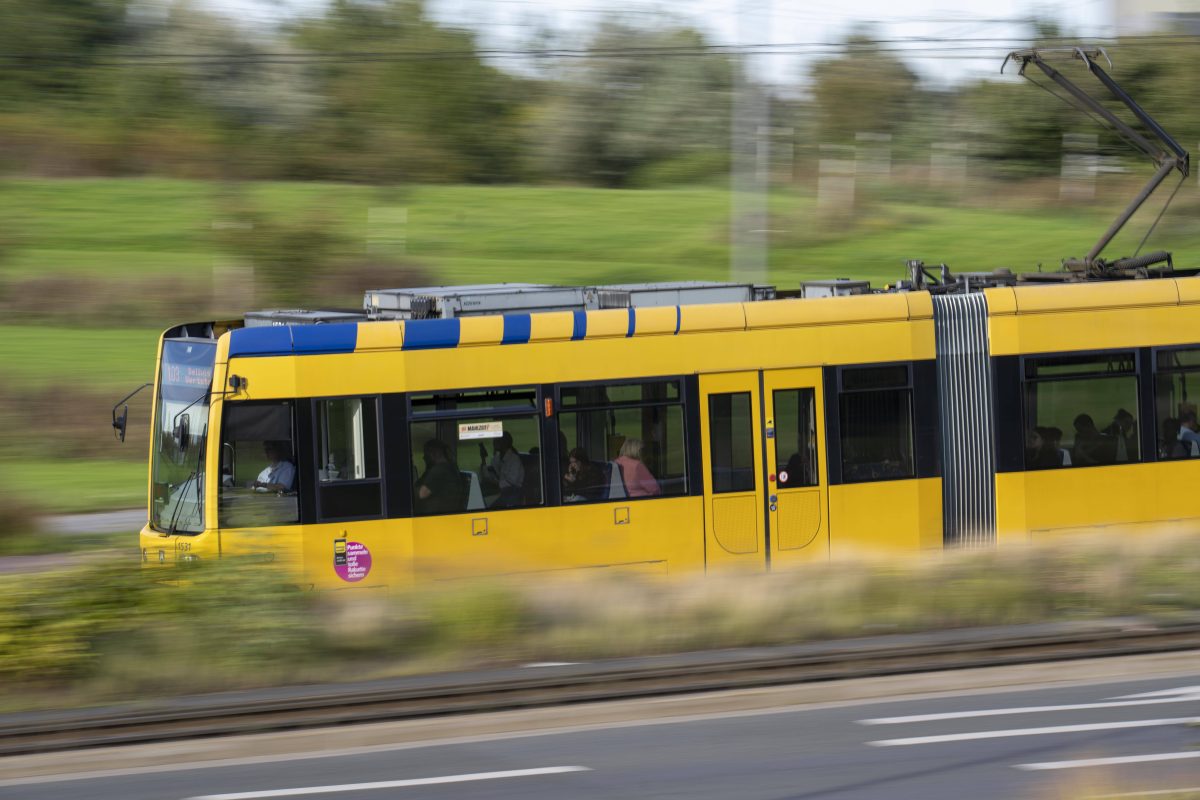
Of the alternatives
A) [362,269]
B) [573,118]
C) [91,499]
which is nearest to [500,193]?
[573,118]

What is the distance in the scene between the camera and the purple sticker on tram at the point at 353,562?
12.5m

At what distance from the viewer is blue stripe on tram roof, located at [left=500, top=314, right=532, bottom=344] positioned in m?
13.1

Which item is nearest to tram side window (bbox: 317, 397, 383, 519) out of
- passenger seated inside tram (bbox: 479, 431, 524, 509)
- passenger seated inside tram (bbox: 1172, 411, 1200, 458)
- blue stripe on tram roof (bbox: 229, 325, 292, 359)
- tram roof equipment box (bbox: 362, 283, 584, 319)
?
blue stripe on tram roof (bbox: 229, 325, 292, 359)

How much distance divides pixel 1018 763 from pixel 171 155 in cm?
4691

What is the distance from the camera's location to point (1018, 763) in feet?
27.7

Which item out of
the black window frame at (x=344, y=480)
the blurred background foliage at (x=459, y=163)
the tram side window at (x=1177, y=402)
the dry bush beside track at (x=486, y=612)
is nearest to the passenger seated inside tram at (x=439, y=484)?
the black window frame at (x=344, y=480)

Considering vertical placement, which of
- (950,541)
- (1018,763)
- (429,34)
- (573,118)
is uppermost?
(429,34)

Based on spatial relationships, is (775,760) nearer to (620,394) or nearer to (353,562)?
(353,562)

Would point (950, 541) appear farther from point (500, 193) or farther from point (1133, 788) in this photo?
point (500, 193)

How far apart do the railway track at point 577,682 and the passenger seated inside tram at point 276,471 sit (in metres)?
2.20

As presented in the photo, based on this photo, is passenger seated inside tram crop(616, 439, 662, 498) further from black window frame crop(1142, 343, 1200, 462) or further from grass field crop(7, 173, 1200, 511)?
grass field crop(7, 173, 1200, 511)

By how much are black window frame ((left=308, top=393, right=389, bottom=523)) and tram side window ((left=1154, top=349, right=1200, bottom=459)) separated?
292 inches

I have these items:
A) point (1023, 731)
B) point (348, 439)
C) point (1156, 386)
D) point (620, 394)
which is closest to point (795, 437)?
point (620, 394)

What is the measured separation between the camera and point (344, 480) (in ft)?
41.2
